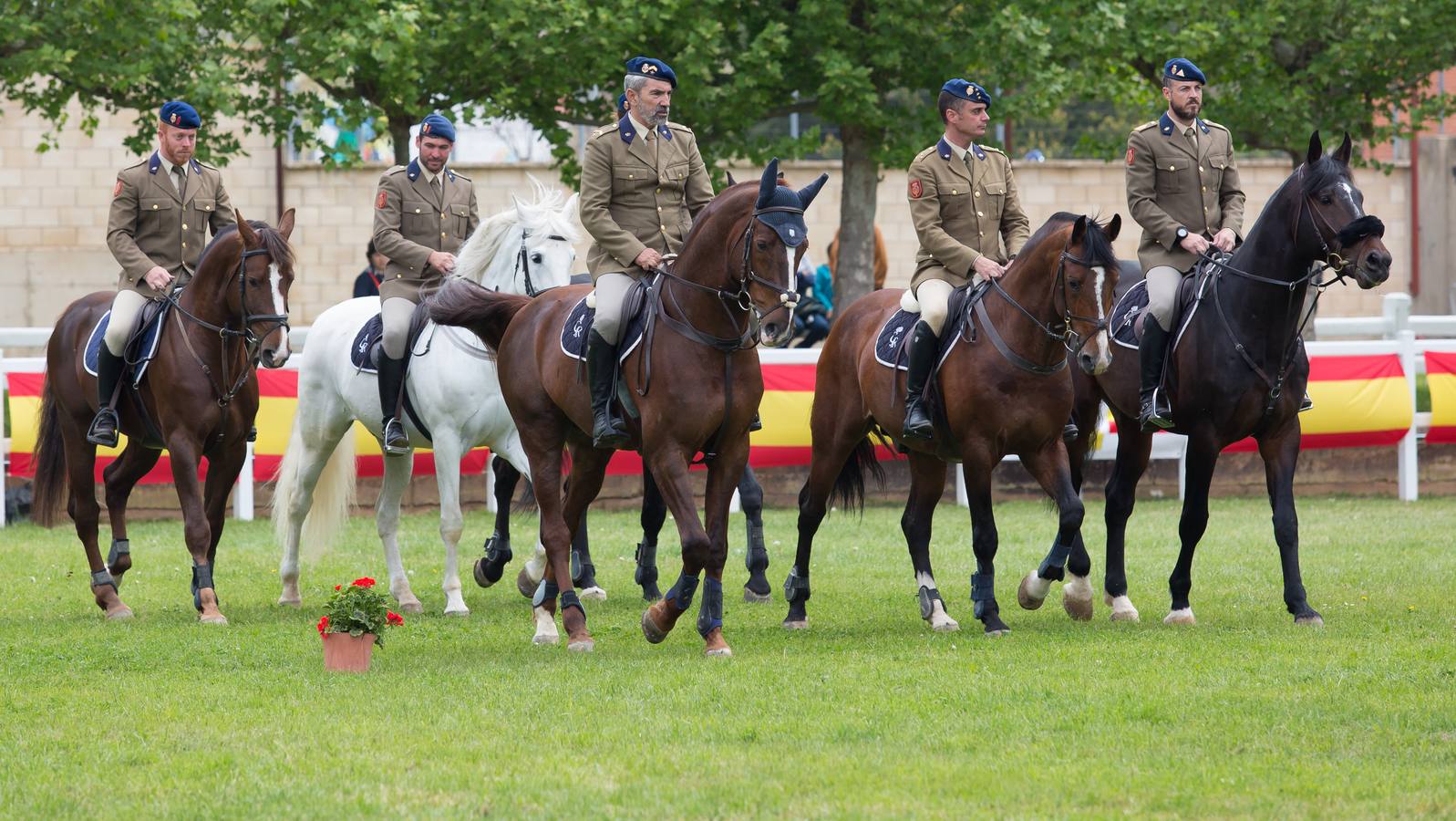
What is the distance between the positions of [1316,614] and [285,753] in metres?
5.76

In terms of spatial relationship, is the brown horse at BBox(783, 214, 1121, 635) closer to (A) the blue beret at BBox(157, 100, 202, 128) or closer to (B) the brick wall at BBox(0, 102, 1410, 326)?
(A) the blue beret at BBox(157, 100, 202, 128)

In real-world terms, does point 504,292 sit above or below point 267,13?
below

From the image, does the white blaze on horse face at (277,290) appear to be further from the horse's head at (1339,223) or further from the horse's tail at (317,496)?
the horse's head at (1339,223)

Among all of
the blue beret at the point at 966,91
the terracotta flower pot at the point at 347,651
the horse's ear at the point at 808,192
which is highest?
the blue beret at the point at 966,91

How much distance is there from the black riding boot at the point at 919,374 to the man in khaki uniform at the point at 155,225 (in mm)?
4675

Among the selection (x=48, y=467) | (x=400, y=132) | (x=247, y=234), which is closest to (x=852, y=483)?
(x=247, y=234)

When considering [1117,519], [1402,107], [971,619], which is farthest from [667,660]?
[1402,107]

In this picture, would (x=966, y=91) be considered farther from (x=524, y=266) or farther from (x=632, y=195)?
(x=524, y=266)

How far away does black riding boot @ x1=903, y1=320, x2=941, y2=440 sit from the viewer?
403 inches

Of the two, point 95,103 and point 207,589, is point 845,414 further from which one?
point 95,103

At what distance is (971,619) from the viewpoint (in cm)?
1080

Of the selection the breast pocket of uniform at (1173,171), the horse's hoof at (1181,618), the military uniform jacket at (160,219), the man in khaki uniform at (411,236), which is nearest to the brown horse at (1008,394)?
the horse's hoof at (1181,618)

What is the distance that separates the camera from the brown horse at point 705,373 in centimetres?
870

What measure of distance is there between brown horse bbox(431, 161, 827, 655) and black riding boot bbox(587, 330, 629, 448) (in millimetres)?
83
